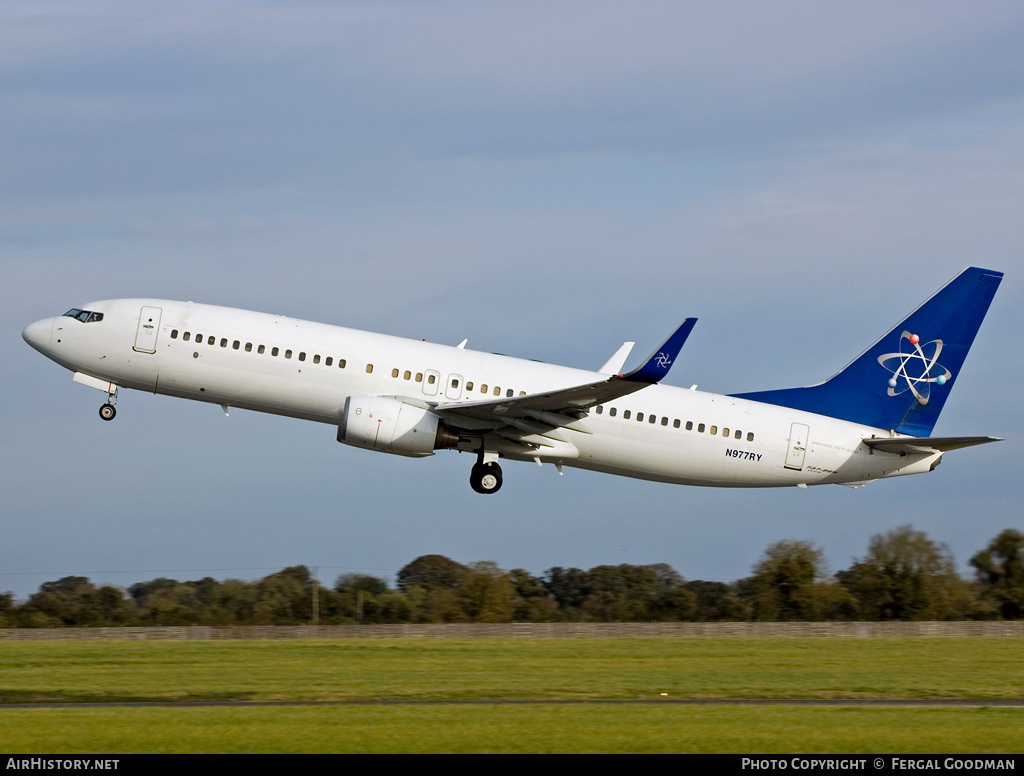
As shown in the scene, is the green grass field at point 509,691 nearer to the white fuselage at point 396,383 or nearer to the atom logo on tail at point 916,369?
the white fuselage at point 396,383

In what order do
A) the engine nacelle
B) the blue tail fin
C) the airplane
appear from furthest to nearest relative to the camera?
the blue tail fin, the airplane, the engine nacelle

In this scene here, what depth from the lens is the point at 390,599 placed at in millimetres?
52250

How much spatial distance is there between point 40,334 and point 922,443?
25.6 metres

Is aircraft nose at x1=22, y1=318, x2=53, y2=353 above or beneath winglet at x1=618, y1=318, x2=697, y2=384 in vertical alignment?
above

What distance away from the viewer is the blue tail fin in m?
40.7

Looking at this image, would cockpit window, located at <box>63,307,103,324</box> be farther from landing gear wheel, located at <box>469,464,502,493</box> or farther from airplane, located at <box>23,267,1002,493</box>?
landing gear wheel, located at <box>469,464,502,493</box>

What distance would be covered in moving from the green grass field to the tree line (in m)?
→ 10.8

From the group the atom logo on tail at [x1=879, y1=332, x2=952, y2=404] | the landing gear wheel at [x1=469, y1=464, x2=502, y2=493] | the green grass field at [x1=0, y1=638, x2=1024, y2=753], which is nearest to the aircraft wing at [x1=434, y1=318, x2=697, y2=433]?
the landing gear wheel at [x1=469, y1=464, x2=502, y2=493]

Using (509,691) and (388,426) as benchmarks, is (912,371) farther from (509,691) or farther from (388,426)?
(509,691)

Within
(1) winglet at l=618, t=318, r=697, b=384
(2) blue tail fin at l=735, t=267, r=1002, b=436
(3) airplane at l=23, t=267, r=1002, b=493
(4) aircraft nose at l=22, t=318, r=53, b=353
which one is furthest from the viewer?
(2) blue tail fin at l=735, t=267, r=1002, b=436

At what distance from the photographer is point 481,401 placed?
35.7 meters

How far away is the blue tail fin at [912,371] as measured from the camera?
134 feet

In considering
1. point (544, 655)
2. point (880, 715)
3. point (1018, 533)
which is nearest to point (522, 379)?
point (544, 655)
